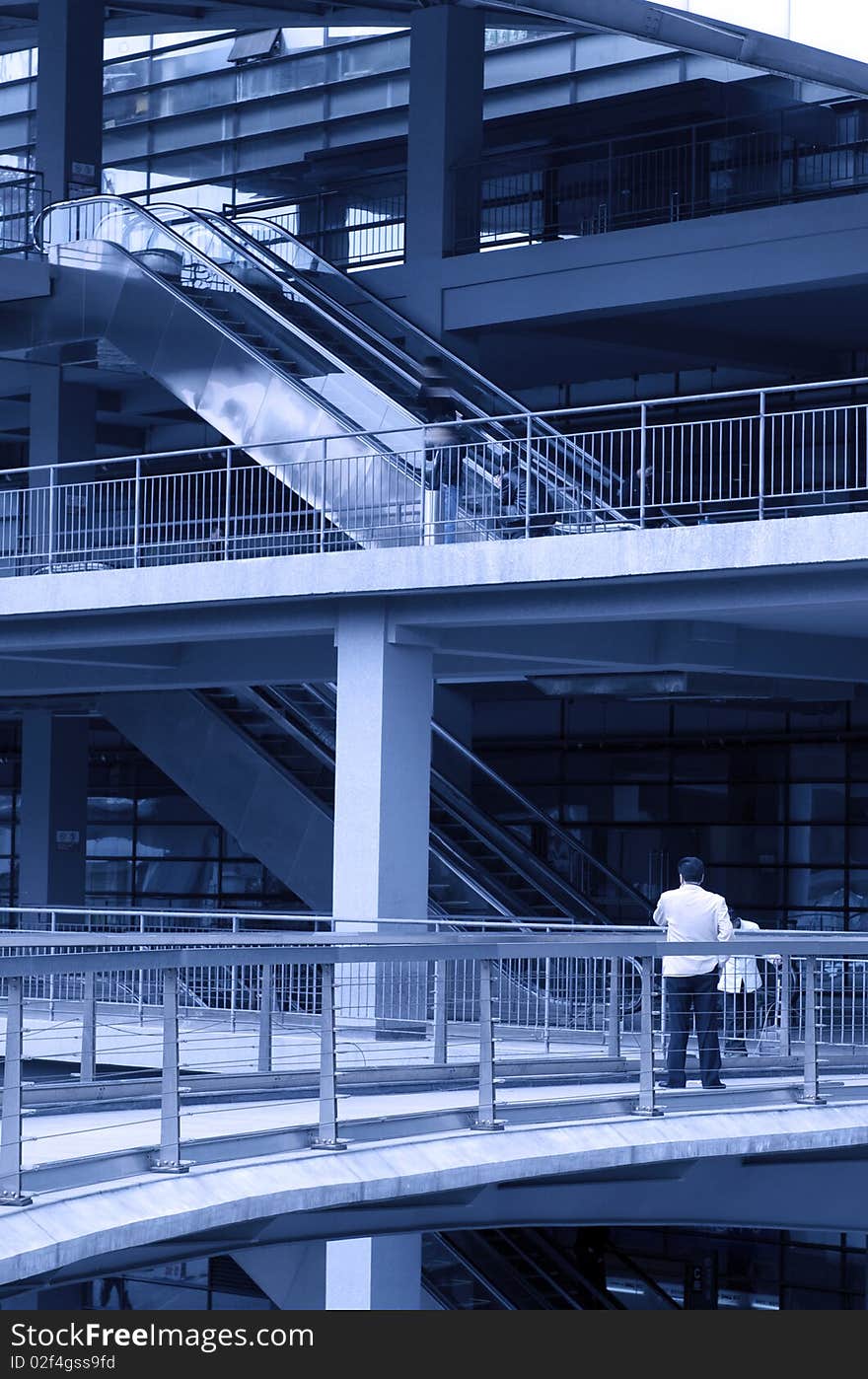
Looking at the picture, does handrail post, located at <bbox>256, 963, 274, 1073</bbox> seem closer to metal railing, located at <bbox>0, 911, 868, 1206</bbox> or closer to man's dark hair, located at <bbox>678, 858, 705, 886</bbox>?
metal railing, located at <bbox>0, 911, 868, 1206</bbox>

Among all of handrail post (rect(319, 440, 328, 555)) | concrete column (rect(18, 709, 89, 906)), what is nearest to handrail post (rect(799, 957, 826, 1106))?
handrail post (rect(319, 440, 328, 555))

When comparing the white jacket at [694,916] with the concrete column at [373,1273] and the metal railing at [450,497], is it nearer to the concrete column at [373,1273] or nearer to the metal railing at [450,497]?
the metal railing at [450,497]

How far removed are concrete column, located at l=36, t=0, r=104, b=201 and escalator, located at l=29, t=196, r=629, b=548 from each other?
6.59 ft

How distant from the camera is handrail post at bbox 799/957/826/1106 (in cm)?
1458

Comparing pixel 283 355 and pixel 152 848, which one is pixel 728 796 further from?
pixel 152 848

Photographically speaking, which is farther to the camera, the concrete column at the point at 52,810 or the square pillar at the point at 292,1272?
the concrete column at the point at 52,810

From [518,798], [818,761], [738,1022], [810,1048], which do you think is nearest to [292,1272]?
[738,1022]

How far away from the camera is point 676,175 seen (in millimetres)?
32656

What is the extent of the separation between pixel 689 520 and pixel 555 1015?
8380 mm

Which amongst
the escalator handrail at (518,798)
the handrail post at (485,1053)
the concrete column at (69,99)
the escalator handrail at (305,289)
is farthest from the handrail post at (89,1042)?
the concrete column at (69,99)

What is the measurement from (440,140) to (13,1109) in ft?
81.4

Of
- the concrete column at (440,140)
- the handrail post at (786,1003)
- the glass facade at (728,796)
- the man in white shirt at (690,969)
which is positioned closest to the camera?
the man in white shirt at (690,969)

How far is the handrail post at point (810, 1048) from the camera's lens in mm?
14578

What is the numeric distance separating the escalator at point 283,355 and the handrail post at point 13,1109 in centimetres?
1321
